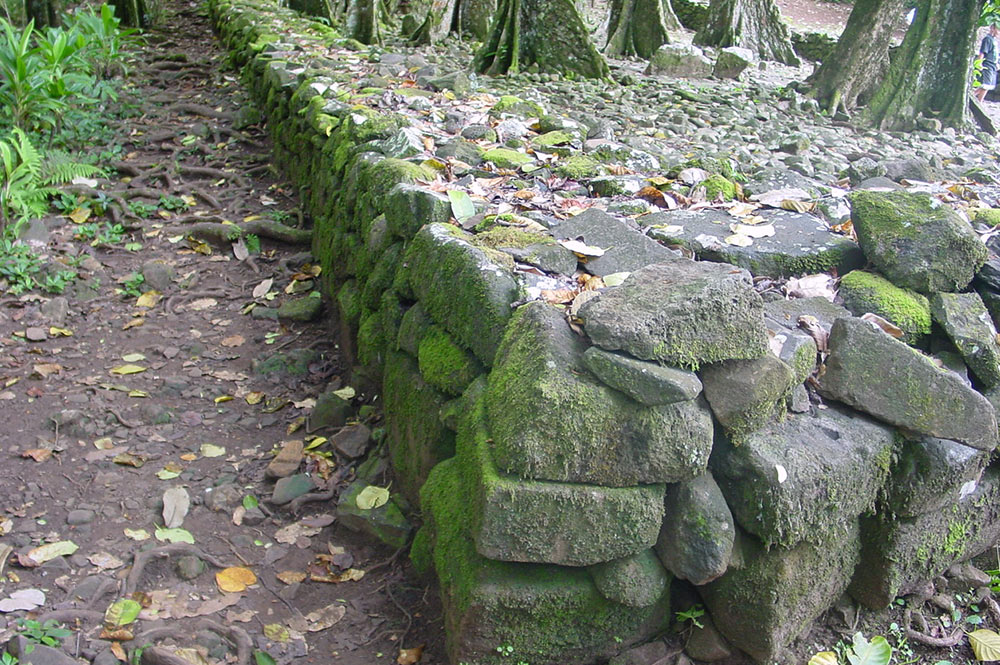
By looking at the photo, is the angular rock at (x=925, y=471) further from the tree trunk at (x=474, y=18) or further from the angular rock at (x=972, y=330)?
the tree trunk at (x=474, y=18)

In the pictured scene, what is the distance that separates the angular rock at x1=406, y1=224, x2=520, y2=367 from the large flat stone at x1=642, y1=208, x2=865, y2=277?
2.30 ft

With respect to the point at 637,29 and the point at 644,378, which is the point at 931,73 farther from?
the point at 644,378

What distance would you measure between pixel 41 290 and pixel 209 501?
94.3 inches

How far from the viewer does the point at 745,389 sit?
1966mm

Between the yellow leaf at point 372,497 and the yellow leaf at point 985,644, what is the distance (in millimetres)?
1854

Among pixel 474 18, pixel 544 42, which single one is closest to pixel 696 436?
pixel 544 42

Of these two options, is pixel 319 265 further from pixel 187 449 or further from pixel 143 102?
pixel 143 102

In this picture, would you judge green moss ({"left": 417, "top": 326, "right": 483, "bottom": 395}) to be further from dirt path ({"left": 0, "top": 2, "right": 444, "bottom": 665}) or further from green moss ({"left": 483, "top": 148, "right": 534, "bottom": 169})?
green moss ({"left": 483, "top": 148, "right": 534, "bottom": 169})

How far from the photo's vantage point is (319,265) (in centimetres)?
518

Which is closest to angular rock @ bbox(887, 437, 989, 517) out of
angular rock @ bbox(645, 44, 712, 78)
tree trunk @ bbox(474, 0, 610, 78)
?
tree trunk @ bbox(474, 0, 610, 78)

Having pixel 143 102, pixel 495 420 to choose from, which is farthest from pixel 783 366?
pixel 143 102

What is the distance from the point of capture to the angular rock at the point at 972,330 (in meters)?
2.29

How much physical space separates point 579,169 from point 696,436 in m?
1.99

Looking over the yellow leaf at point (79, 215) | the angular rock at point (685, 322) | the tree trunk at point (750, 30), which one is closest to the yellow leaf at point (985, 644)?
the angular rock at point (685, 322)
